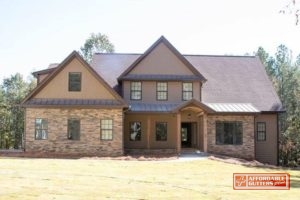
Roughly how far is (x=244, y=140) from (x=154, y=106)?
255 inches

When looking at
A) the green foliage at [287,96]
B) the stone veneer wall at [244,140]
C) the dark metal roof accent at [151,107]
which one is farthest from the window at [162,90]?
the green foliage at [287,96]

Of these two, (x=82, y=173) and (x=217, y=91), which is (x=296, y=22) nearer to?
(x=82, y=173)

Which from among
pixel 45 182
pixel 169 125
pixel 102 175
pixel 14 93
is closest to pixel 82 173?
pixel 102 175

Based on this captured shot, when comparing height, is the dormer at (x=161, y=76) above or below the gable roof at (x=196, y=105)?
above

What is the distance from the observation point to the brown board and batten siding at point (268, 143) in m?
30.6

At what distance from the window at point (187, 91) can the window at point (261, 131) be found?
5.42m

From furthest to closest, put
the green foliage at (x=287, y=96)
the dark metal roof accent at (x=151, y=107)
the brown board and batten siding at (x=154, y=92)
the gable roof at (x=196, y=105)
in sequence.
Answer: the green foliage at (x=287, y=96) → the brown board and batten siding at (x=154, y=92) → the dark metal roof accent at (x=151, y=107) → the gable roof at (x=196, y=105)

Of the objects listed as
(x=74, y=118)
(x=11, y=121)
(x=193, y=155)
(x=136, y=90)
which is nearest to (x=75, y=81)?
(x=74, y=118)

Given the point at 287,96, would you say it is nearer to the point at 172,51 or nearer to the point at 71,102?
the point at 172,51

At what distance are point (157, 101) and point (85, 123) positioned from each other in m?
5.79

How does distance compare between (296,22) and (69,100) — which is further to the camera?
(69,100)

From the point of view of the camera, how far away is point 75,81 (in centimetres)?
2684

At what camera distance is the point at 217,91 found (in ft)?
104

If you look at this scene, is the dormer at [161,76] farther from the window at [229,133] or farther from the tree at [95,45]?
the tree at [95,45]
